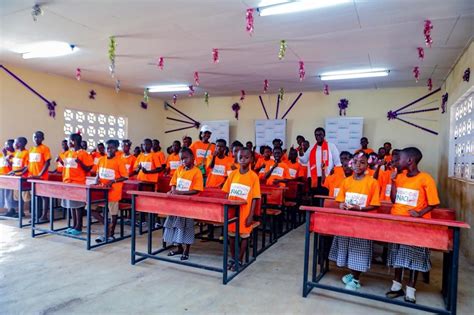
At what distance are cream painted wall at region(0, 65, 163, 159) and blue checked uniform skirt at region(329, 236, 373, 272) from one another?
671cm

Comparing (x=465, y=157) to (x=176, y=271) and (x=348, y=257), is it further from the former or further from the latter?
(x=176, y=271)

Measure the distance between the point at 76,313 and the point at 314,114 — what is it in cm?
778

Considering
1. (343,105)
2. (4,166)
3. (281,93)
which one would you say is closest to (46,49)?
(4,166)

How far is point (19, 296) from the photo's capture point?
9.59 feet

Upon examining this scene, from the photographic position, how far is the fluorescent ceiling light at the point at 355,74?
675 cm

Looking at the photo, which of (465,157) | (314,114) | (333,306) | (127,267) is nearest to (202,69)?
(314,114)

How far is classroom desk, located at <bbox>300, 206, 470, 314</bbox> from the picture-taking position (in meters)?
2.54

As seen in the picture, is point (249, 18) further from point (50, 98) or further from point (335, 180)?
point (50, 98)

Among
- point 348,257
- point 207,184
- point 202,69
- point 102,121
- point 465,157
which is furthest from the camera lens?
point 102,121

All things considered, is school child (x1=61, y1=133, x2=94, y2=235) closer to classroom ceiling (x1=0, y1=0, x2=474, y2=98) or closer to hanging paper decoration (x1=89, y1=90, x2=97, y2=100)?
classroom ceiling (x1=0, y1=0, x2=474, y2=98)

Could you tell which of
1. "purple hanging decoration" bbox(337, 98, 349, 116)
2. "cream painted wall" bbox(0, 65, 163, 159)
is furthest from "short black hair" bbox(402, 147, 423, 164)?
"cream painted wall" bbox(0, 65, 163, 159)

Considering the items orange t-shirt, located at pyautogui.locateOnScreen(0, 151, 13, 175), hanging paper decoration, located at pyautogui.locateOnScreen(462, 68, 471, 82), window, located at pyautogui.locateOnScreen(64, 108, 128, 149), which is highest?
hanging paper decoration, located at pyautogui.locateOnScreen(462, 68, 471, 82)

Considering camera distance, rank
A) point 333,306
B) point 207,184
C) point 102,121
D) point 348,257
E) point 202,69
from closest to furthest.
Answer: point 333,306 < point 348,257 < point 207,184 < point 202,69 < point 102,121

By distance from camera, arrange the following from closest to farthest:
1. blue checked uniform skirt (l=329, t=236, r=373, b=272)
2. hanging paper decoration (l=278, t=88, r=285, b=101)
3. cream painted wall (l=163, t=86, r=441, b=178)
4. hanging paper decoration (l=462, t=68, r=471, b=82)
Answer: blue checked uniform skirt (l=329, t=236, r=373, b=272) < hanging paper decoration (l=462, t=68, r=471, b=82) < cream painted wall (l=163, t=86, r=441, b=178) < hanging paper decoration (l=278, t=88, r=285, b=101)
